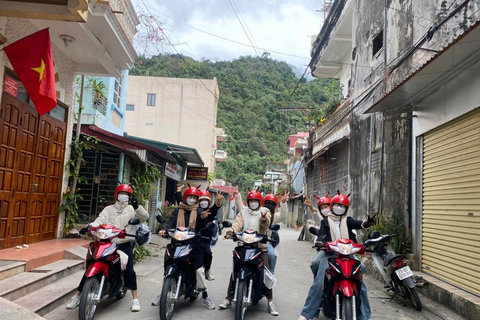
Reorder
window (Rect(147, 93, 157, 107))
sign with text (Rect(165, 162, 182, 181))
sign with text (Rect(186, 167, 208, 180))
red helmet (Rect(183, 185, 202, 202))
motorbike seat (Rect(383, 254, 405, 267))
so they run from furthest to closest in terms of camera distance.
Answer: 1. window (Rect(147, 93, 157, 107))
2. sign with text (Rect(186, 167, 208, 180))
3. sign with text (Rect(165, 162, 182, 181))
4. motorbike seat (Rect(383, 254, 405, 267))
5. red helmet (Rect(183, 185, 202, 202))

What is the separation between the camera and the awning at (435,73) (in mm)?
4863

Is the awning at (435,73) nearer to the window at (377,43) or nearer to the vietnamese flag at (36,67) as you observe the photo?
the window at (377,43)

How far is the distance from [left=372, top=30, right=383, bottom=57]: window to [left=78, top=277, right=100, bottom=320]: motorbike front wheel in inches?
362

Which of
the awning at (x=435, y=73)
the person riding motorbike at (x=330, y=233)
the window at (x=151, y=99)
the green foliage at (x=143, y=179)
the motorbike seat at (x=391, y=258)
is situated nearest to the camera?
the person riding motorbike at (x=330, y=233)

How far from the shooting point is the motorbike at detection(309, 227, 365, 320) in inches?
163

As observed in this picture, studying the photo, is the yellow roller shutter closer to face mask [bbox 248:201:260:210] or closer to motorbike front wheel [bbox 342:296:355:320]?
motorbike front wheel [bbox 342:296:355:320]

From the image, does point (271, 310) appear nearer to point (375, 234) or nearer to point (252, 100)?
point (375, 234)

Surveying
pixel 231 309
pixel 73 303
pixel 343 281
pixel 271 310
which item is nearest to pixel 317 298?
pixel 343 281

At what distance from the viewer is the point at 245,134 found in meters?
47.2

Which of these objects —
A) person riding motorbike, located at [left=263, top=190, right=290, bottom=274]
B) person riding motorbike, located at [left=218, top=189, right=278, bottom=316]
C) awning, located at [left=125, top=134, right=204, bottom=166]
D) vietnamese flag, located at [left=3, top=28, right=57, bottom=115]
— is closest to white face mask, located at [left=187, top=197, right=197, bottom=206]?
person riding motorbike, located at [left=218, top=189, right=278, bottom=316]

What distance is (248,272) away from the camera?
4754 mm

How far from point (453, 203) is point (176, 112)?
92.4 feet

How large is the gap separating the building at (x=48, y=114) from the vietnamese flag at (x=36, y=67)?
0.31 m

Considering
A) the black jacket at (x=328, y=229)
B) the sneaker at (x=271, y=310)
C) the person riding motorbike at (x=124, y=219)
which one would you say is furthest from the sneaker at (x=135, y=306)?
the black jacket at (x=328, y=229)
